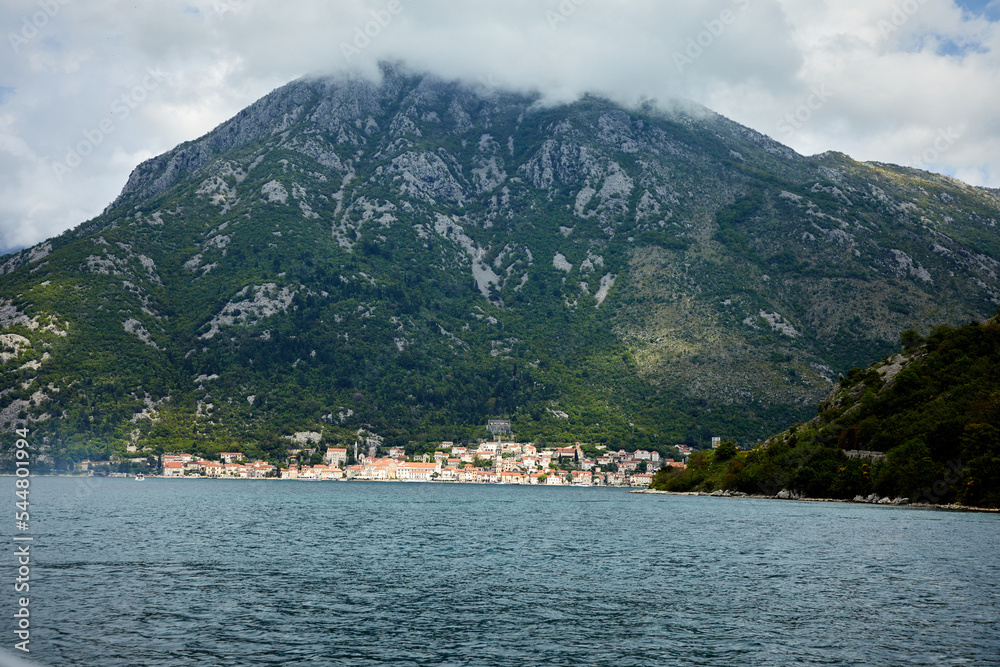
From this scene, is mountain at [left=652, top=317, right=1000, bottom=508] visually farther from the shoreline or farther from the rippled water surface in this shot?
the rippled water surface

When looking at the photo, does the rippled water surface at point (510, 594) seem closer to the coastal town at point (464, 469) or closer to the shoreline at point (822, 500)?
the shoreline at point (822, 500)

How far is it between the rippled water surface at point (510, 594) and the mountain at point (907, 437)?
28.7 meters

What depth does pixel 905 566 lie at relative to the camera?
1633 inches

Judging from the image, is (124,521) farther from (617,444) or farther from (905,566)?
(617,444)

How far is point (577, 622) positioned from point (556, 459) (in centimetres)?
16996

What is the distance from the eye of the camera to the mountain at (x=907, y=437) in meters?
86.3

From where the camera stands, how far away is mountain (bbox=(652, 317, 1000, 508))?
86312mm

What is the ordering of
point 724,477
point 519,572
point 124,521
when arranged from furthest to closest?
point 724,477 < point 124,521 < point 519,572

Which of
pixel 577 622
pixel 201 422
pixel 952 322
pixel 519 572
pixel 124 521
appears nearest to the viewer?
pixel 577 622

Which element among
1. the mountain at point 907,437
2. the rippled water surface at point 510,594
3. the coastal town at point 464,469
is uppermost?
the mountain at point 907,437

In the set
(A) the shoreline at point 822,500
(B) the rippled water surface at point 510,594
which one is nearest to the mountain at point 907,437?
(A) the shoreline at point 822,500

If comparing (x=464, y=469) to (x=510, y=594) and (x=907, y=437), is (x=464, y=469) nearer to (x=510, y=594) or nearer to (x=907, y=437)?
(x=907, y=437)

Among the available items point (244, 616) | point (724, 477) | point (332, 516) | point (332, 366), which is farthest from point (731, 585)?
point (332, 366)

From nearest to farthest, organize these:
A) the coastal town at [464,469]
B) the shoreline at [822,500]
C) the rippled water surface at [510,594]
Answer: the rippled water surface at [510,594] < the shoreline at [822,500] < the coastal town at [464,469]
